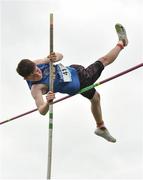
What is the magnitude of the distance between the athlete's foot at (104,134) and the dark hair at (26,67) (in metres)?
2.03

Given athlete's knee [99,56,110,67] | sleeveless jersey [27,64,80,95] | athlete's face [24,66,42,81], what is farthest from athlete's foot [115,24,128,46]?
athlete's face [24,66,42,81]

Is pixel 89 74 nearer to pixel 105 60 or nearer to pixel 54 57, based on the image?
pixel 105 60

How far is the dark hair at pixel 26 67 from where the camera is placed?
16125 mm

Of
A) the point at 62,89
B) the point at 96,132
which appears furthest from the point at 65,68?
the point at 96,132

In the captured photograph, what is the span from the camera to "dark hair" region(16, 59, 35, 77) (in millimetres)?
16125

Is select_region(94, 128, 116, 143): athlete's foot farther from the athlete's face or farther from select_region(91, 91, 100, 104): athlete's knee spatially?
the athlete's face

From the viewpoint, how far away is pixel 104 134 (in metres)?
17.4

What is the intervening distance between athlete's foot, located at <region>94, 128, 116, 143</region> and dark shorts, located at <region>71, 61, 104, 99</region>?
73cm

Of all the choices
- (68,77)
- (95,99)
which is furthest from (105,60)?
(68,77)

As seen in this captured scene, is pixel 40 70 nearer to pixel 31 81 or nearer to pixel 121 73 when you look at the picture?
pixel 31 81

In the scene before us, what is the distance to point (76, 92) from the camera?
54.6 feet

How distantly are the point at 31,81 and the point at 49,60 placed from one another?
502 millimetres

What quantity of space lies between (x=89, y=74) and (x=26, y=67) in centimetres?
140

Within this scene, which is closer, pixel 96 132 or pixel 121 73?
pixel 121 73
